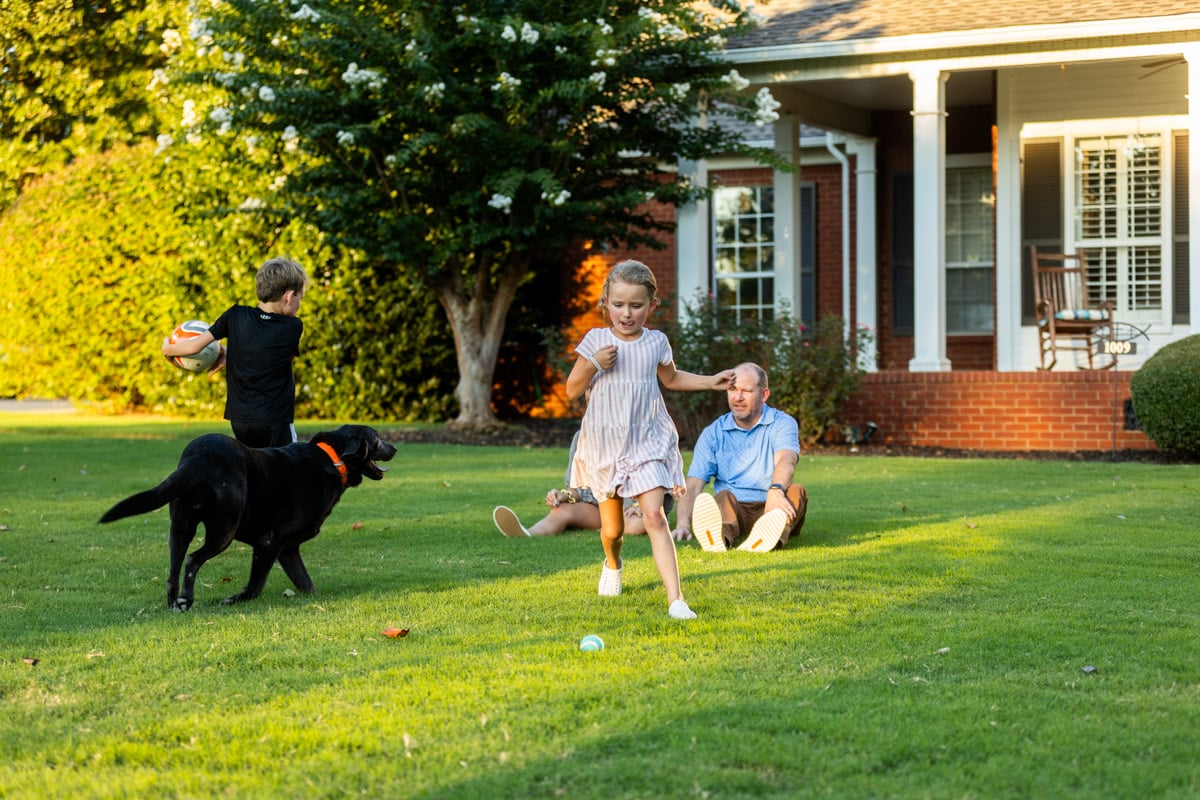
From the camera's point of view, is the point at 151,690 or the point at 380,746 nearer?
the point at 380,746

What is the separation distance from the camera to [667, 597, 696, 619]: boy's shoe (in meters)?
5.46

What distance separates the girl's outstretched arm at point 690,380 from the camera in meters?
5.71

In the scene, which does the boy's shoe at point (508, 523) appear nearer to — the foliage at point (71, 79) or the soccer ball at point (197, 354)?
the soccer ball at point (197, 354)

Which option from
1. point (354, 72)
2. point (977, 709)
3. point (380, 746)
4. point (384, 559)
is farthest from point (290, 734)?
point (354, 72)

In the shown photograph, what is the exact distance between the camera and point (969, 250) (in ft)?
59.3

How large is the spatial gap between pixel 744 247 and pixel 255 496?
14.9 meters

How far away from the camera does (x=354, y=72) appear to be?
13.9 meters

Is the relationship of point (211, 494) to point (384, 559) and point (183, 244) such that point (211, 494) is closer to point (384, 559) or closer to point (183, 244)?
point (384, 559)

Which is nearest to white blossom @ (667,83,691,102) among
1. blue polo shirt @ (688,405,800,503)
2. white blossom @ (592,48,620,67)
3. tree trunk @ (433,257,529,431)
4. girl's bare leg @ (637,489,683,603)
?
white blossom @ (592,48,620,67)

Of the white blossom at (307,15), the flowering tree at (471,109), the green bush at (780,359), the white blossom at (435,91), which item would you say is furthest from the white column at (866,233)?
the white blossom at (307,15)

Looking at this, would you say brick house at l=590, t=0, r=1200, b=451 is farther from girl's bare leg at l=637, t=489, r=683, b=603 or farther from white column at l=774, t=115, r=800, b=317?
girl's bare leg at l=637, t=489, r=683, b=603

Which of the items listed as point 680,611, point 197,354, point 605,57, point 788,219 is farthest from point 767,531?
point 788,219

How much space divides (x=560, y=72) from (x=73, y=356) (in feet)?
29.6

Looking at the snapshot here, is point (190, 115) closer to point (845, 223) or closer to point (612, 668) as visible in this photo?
point (845, 223)
